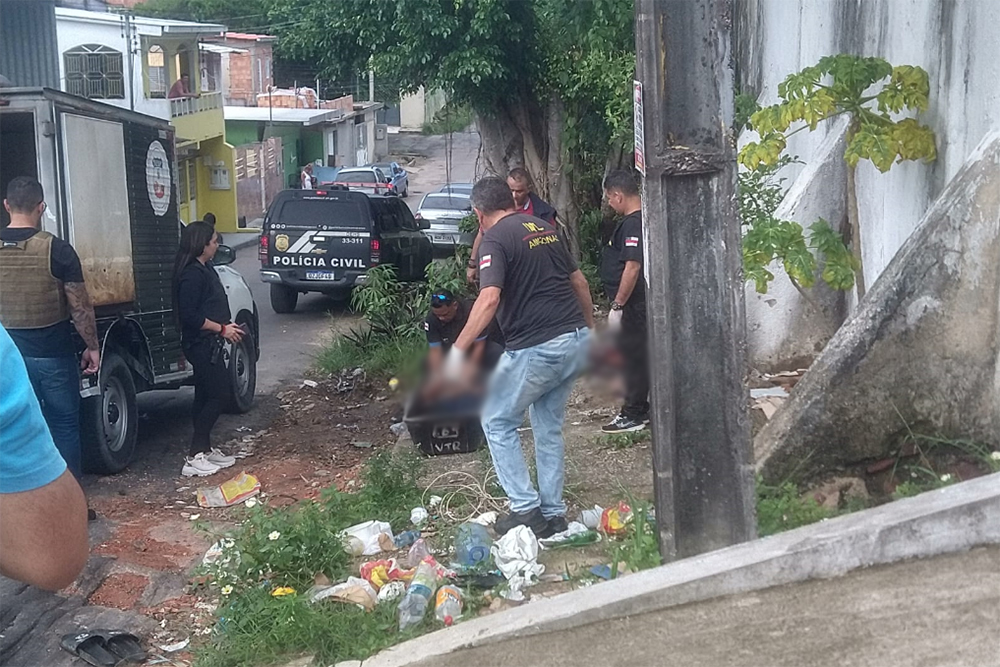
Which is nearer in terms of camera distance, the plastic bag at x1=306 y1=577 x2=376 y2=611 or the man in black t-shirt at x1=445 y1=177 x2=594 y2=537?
the plastic bag at x1=306 y1=577 x2=376 y2=611

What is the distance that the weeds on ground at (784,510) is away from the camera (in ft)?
14.2

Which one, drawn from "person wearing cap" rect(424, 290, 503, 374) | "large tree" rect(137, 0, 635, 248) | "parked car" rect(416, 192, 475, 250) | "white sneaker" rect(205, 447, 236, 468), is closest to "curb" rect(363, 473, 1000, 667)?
"person wearing cap" rect(424, 290, 503, 374)

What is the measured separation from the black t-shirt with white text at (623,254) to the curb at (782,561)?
9.72 feet

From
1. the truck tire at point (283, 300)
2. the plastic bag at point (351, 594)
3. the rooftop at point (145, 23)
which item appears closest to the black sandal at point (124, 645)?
the plastic bag at point (351, 594)

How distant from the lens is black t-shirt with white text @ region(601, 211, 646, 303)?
6.80m

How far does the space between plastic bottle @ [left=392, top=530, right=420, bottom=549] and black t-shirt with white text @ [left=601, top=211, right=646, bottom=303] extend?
6.61 feet

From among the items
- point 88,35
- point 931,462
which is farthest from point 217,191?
point 931,462

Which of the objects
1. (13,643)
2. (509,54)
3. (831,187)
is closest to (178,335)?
(13,643)

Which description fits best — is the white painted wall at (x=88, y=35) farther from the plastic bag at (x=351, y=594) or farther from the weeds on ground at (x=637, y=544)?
the weeds on ground at (x=637, y=544)

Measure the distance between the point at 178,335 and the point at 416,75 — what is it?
18.3ft

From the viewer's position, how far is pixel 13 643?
188 inches

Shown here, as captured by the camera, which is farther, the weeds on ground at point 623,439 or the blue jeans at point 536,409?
the weeds on ground at point 623,439

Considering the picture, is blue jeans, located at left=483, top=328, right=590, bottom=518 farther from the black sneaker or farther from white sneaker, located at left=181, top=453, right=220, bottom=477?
white sneaker, located at left=181, top=453, right=220, bottom=477

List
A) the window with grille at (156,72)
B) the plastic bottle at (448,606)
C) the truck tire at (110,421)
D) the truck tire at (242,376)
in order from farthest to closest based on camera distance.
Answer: the window with grille at (156,72)
the truck tire at (242,376)
the truck tire at (110,421)
the plastic bottle at (448,606)
